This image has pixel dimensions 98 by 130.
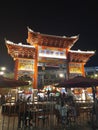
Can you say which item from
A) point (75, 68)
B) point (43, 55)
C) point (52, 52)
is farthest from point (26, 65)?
point (75, 68)

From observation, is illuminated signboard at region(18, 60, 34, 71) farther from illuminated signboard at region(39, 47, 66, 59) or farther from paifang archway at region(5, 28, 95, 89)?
illuminated signboard at region(39, 47, 66, 59)

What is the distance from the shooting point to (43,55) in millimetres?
21016

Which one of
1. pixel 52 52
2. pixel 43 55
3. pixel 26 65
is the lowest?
pixel 26 65

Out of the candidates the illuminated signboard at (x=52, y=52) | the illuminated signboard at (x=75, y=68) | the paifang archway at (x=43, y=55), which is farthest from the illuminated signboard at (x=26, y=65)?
the illuminated signboard at (x=75, y=68)

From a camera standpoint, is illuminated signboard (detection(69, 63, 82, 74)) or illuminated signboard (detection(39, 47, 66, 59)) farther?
illuminated signboard (detection(69, 63, 82, 74))

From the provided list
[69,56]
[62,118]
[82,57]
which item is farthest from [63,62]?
[62,118]

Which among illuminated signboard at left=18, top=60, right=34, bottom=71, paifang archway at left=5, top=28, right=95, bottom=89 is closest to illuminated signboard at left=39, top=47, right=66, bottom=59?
paifang archway at left=5, top=28, right=95, bottom=89

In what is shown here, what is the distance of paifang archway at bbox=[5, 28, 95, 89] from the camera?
20.3m

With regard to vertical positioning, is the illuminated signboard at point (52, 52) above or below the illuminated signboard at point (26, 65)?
above

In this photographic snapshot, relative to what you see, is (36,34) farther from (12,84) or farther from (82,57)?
(12,84)

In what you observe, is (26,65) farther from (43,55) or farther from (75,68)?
(75,68)

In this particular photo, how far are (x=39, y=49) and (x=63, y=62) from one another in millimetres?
Result: 3948

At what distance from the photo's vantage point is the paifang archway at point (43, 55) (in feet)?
66.7

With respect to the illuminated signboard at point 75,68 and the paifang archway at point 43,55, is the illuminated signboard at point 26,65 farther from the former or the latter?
the illuminated signboard at point 75,68
